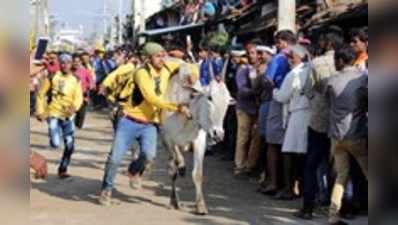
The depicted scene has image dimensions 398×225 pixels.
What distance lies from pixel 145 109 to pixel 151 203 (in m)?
1.16

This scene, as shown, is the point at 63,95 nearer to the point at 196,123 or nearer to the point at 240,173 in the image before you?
the point at 240,173

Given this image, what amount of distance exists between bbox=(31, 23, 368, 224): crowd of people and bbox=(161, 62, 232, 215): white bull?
5.0 inches

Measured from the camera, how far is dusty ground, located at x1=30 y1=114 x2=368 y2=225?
28.0 ft

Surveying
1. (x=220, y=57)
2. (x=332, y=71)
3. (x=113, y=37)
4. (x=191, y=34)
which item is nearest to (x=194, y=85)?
(x=332, y=71)

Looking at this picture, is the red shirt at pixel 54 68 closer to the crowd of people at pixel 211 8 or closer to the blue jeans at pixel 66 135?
the blue jeans at pixel 66 135

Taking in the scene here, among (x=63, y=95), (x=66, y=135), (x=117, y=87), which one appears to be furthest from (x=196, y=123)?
(x=63, y=95)

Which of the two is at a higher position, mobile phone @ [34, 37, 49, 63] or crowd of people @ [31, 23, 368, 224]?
mobile phone @ [34, 37, 49, 63]

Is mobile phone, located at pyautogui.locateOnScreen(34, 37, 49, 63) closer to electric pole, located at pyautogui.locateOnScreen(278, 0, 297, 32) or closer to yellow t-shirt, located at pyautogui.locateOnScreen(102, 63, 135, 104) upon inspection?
yellow t-shirt, located at pyautogui.locateOnScreen(102, 63, 135, 104)

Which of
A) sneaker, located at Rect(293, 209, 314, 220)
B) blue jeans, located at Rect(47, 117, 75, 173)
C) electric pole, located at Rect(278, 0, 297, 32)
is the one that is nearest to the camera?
sneaker, located at Rect(293, 209, 314, 220)

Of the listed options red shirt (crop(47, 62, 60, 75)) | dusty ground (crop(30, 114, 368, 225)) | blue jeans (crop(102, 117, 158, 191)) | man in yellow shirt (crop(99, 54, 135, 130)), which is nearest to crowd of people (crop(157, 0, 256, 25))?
red shirt (crop(47, 62, 60, 75))

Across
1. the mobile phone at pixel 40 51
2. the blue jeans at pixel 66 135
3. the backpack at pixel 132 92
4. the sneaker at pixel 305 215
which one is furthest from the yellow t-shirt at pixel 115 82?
the sneaker at pixel 305 215

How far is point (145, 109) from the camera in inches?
368

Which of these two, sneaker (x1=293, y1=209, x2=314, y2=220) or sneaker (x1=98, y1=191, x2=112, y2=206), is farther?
sneaker (x1=98, y1=191, x2=112, y2=206)

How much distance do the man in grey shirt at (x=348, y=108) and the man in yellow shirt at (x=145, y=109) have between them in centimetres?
213
